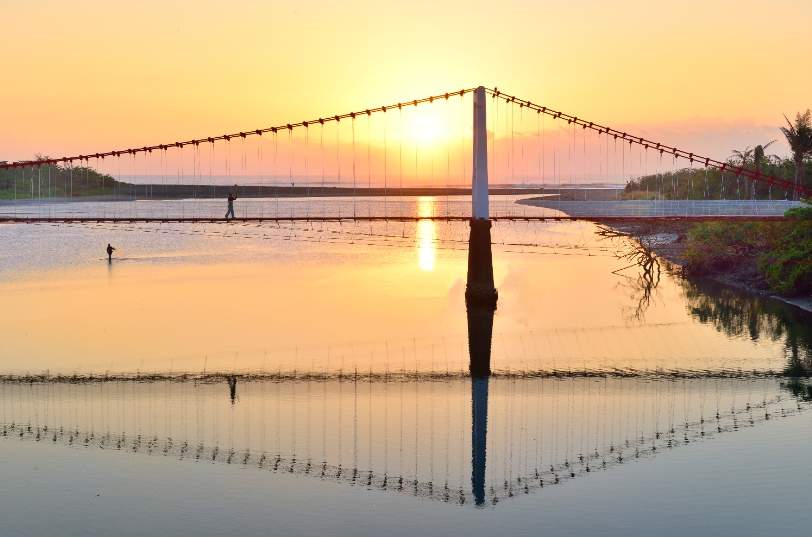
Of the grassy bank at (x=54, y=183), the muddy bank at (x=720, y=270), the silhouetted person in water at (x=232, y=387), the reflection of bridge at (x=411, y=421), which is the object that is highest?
Answer: the grassy bank at (x=54, y=183)

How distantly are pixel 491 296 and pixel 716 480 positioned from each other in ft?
83.8

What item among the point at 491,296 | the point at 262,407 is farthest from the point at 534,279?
the point at 262,407

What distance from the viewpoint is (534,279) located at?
206ft

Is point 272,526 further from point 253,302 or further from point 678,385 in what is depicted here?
point 253,302

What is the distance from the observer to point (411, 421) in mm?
26250

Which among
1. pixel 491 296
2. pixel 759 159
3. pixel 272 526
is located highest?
pixel 759 159

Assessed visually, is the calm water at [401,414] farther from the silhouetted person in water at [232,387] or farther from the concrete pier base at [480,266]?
the concrete pier base at [480,266]

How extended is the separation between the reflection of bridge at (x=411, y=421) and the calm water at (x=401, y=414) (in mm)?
93

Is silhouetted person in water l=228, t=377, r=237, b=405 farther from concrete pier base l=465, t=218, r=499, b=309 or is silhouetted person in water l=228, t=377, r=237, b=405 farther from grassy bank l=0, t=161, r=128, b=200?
grassy bank l=0, t=161, r=128, b=200

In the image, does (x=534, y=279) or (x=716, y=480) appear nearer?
(x=716, y=480)

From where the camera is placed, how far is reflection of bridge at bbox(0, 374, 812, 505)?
74.0 feet

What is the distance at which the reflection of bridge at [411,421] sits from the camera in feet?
74.0

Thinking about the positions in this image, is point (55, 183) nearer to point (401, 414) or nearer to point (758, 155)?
point (758, 155)

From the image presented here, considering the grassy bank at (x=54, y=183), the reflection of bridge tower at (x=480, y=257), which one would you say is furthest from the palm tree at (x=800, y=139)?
the grassy bank at (x=54, y=183)
